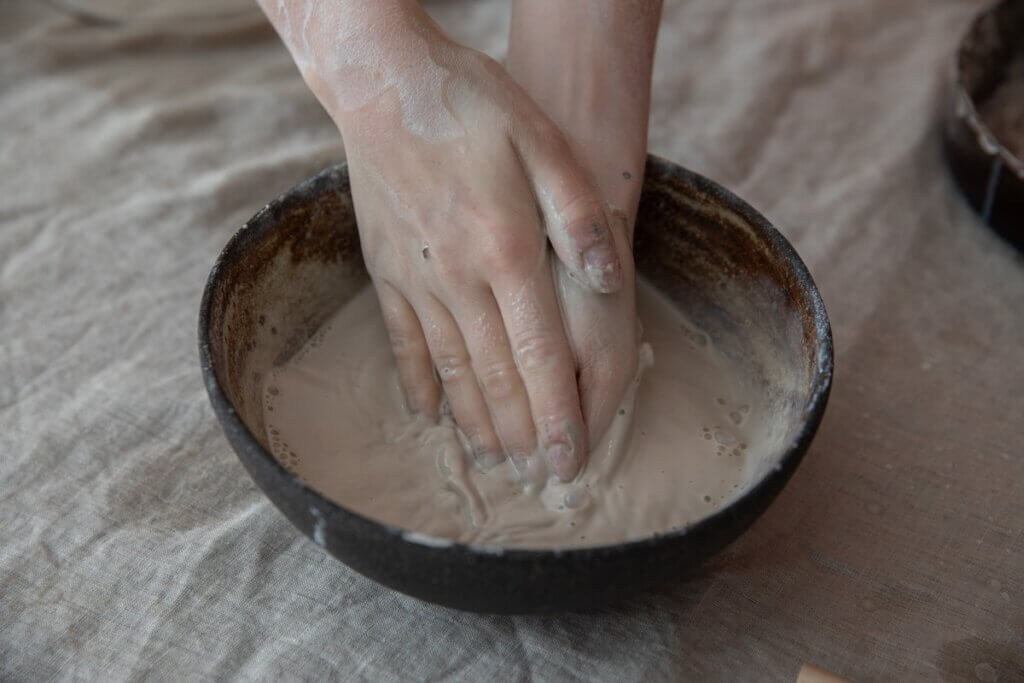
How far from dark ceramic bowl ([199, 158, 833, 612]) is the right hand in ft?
0.37

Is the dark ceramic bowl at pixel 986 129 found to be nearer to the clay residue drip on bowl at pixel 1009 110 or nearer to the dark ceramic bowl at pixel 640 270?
the clay residue drip on bowl at pixel 1009 110

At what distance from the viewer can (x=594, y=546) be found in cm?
56

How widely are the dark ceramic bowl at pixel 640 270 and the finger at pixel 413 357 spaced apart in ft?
0.30

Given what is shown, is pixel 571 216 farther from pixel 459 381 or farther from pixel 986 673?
Result: pixel 986 673

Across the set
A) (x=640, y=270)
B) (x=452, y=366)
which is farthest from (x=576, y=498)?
(x=640, y=270)

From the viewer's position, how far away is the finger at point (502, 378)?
29.0 inches

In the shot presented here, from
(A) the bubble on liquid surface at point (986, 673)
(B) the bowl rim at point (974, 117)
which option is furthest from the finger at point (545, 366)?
(B) the bowl rim at point (974, 117)

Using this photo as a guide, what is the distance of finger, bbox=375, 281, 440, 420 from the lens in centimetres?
79

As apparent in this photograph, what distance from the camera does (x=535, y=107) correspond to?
0.75m

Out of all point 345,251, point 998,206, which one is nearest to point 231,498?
point 345,251

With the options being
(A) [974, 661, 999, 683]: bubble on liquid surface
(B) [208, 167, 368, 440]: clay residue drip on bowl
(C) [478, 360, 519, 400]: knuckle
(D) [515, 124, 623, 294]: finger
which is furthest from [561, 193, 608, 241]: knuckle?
(A) [974, 661, 999, 683]: bubble on liquid surface

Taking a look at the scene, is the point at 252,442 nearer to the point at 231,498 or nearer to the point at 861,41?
the point at 231,498

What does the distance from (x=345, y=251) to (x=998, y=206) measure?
672 millimetres

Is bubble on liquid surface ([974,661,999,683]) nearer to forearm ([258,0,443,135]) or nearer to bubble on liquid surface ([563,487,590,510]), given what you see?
bubble on liquid surface ([563,487,590,510])
